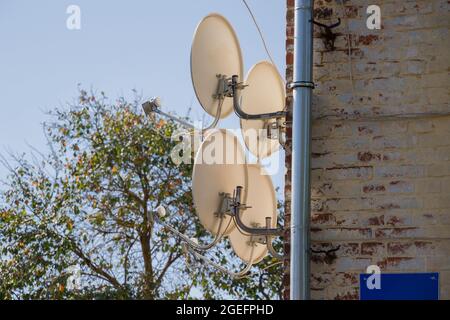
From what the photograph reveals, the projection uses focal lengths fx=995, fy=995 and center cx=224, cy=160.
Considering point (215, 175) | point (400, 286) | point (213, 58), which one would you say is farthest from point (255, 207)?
point (400, 286)

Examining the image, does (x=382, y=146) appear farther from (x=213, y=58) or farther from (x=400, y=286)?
(x=213, y=58)

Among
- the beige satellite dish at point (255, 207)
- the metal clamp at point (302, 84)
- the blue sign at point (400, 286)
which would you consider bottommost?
the blue sign at point (400, 286)

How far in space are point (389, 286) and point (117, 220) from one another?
26.0 feet

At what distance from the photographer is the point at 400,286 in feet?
16.6

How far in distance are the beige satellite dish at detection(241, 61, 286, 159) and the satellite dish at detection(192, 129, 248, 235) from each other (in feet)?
1.64

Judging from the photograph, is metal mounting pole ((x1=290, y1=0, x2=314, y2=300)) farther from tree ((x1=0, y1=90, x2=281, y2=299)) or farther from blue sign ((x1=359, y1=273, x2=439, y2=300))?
tree ((x1=0, y1=90, x2=281, y2=299))

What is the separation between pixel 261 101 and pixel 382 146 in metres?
1.85

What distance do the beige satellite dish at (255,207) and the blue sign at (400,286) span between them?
155cm

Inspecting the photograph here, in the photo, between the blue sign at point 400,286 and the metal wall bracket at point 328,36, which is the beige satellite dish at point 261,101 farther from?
the blue sign at point 400,286

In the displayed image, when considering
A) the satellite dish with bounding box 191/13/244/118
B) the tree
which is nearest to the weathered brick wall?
the satellite dish with bounding box 191/13/244/118

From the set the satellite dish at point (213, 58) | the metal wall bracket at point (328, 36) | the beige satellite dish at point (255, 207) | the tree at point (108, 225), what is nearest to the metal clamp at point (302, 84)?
the metal wall bracket at point (328, 36)

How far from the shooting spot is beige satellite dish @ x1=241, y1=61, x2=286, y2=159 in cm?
688

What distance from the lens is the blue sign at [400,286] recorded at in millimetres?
5031

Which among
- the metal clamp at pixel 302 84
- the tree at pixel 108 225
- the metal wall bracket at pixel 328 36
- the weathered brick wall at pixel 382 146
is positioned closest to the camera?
the weathered brick wall at pixel 382 146
